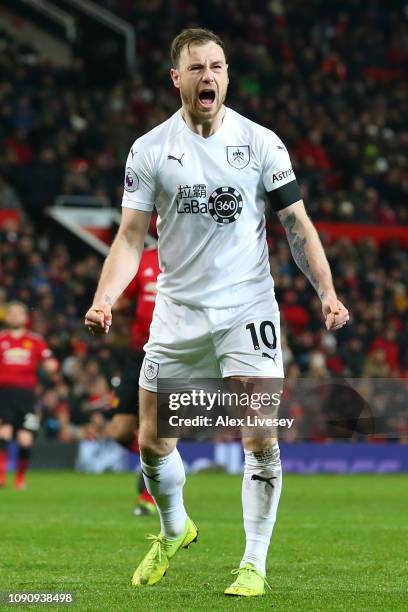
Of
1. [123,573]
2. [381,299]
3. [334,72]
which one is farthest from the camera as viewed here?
[334,72]

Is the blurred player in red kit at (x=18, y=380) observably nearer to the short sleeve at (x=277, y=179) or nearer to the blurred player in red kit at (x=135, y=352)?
the blurred player in red kit at (x=135, y=352)

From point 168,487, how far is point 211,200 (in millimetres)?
1432

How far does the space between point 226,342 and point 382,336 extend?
53.5 feet

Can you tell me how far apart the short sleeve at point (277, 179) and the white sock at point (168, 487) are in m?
1.35

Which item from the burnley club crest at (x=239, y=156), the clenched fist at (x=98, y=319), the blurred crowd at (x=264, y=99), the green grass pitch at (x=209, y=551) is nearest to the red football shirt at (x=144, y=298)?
the green grass pitch at (x=209, y=551)

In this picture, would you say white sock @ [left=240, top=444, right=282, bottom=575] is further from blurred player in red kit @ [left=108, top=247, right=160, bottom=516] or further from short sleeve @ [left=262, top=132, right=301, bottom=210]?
blurred player in red kit @ [left=108, top=247, right=160, bottom=516]

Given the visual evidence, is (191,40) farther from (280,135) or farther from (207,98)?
(280,135)

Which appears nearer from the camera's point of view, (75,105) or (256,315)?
(256,315)

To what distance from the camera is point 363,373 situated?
2086 cm

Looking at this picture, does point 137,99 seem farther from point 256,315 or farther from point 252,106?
point 256,315

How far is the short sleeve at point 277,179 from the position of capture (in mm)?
5910

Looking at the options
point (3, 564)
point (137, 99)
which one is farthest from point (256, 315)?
point (137, 99)

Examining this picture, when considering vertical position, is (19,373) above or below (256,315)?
below

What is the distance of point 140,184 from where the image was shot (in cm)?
599
